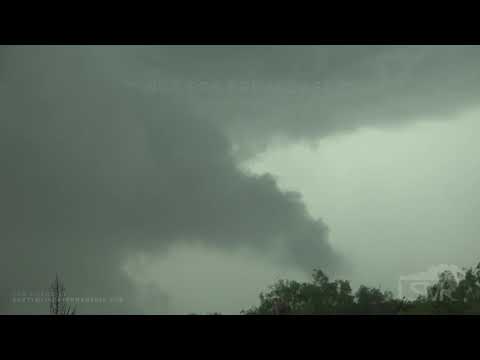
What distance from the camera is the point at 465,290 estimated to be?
15414 millimetres

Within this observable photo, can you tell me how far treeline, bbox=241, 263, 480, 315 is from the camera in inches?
469

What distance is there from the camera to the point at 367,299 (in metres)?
11.9

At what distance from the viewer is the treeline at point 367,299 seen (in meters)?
11.9
